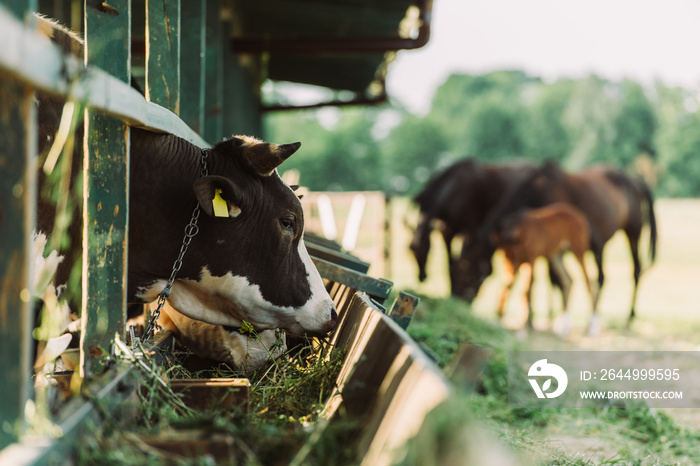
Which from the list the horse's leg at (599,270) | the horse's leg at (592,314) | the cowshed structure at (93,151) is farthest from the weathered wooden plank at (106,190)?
the horse's leg at (599,270)

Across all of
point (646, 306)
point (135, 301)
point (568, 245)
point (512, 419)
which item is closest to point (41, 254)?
point (135, 301)

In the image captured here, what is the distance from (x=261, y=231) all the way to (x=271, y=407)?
0.77 m

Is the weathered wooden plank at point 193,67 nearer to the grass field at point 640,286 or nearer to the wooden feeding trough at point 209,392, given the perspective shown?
the wooden feeding trough at point 209,392

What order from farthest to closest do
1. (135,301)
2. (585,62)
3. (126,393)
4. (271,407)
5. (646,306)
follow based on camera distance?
1. (585,62)
2. (646,306)
3. (135,301)
4. (271,407)
5. (126,393)

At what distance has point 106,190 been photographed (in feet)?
7.49

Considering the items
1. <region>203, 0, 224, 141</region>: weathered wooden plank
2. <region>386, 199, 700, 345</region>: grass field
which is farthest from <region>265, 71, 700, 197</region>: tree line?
<region>203, 0, 224, 141</region>: weathered wooden plank

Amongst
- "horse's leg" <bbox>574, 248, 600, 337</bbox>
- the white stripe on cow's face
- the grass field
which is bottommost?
the grass field

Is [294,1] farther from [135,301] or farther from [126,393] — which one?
[126,393]

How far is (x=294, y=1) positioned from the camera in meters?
8.30

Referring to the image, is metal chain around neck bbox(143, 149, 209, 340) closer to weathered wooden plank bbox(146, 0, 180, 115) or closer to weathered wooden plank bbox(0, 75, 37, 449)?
weathered wooden plank bbox(146, 0, 180, 115)

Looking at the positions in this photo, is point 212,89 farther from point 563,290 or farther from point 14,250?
point 563,290

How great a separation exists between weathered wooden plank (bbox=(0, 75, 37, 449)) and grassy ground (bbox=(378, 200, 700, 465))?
30.1 inches

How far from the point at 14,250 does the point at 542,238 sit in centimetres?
948

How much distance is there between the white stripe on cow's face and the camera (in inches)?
115
